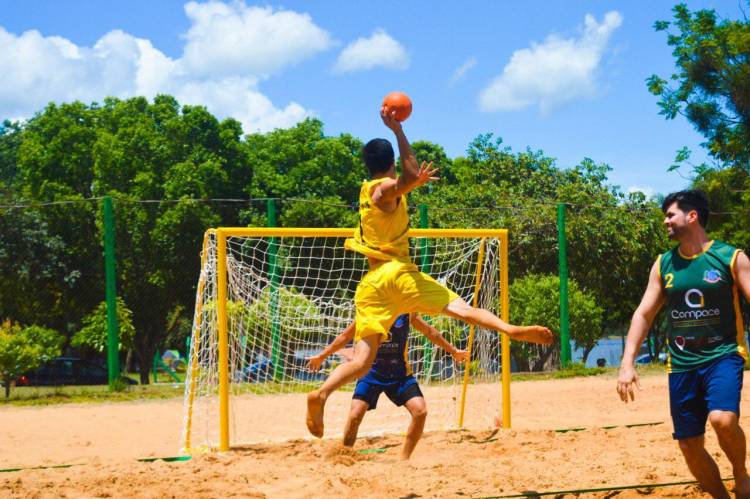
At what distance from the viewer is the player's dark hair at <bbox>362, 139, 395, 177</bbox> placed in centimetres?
576

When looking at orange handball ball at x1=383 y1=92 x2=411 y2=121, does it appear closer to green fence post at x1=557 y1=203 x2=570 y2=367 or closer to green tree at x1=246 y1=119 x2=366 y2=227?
green fence post at x1=557 y1=203 x2=570 y2=367

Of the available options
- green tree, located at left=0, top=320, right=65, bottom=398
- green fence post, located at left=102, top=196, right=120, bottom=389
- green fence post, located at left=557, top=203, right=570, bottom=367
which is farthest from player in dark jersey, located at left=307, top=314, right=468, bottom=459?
green fence post, located at left=557, top=203, right=570, bottom=367

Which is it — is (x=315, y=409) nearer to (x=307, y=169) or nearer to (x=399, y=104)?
(x=399, y=104)

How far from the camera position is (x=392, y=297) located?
5.58m

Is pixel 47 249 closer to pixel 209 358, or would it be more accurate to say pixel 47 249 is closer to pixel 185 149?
pixel 209 358

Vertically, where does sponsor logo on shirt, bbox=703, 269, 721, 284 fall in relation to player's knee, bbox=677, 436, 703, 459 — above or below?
above

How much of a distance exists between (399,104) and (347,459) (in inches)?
102

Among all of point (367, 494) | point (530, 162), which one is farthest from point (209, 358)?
point (530, 162)

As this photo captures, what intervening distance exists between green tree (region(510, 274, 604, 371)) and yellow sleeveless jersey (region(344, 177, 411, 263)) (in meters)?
10.1

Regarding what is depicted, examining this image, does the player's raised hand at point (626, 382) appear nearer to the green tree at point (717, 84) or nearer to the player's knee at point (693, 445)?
the player's knee at point (693, 445)

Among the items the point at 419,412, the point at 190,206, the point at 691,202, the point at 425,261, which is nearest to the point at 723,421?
the point at 691,202

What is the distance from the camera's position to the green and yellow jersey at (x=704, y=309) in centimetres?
438

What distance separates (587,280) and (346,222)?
6.82 meters

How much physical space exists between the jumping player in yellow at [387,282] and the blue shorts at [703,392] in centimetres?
86
